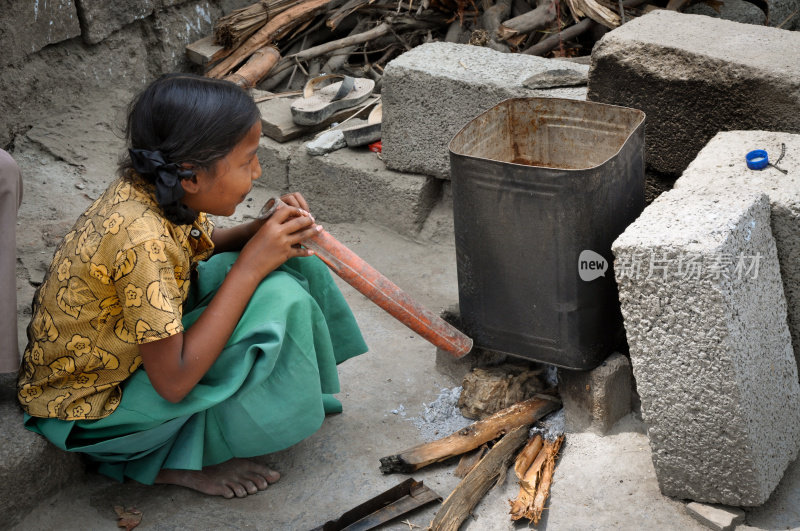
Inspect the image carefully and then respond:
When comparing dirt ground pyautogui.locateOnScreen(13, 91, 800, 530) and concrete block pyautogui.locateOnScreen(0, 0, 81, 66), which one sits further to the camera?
concrete block pyautogui.locateOnScreen(0, 0, 81, 66)

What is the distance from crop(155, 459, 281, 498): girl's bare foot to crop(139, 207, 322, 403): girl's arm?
1.32ft

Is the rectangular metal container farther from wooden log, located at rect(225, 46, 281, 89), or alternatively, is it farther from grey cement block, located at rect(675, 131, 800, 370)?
wooden log, located at rect(225, 46, 281, 89)

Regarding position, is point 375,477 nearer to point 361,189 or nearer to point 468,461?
point 468,461

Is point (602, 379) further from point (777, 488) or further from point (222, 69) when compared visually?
point (222, 69)

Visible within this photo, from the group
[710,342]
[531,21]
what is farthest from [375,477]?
[531,21]

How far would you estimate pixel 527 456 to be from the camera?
2.61 metres

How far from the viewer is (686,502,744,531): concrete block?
7.29ft

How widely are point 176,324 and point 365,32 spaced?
3379mm

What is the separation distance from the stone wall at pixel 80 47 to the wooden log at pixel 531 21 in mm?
1791

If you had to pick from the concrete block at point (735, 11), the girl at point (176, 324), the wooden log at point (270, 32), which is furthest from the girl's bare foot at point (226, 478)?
the concrete block at point (735, 11)

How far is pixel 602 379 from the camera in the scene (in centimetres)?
263

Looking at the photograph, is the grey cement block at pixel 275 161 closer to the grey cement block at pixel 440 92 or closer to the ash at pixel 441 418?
the grey cement block at pixel 440 92

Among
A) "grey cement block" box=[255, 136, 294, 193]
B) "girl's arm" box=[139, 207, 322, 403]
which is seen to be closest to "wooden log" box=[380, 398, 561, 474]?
"girl's arm" box=[139, 207, 322, 403]

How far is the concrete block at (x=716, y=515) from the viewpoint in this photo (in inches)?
87.4
